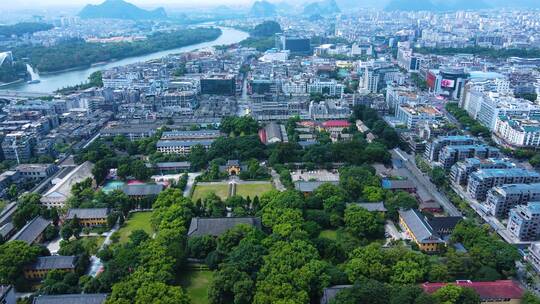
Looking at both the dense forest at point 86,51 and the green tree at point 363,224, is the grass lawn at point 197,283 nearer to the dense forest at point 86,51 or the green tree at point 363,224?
the green tree at point 363,224

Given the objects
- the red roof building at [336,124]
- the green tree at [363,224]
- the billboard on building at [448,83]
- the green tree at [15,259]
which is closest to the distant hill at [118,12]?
the billboard on building at [448,83]

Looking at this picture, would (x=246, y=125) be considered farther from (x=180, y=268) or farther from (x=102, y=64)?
(x=102, y=64)

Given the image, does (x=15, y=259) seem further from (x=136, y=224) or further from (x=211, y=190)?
(x=211, y=190)

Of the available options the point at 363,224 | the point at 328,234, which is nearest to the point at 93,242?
the point at 328,234

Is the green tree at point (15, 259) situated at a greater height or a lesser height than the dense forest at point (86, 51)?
lesser

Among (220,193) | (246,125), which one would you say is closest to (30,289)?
(220,193)
